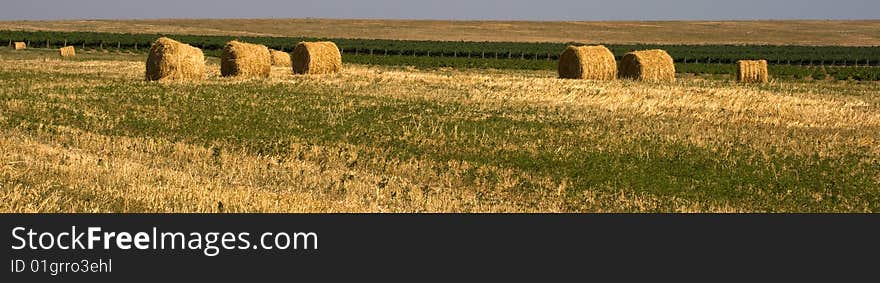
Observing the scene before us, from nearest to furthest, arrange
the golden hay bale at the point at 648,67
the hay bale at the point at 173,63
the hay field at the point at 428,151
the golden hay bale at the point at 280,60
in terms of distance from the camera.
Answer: the hay field at the point at 428,151, the hay bale at the point at 173,63, the golden hay bale at the point at 648,67, the golden hay bale at the point at 280,60

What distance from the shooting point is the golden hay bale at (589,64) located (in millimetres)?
35062

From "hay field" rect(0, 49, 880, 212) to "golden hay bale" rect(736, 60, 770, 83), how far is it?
36.7 ft

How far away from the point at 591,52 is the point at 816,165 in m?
20.7

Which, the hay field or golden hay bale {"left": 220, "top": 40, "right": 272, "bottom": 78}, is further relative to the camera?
golden hay bale {"left": 220, "top": 40, "right": 272, "bottom": 78}

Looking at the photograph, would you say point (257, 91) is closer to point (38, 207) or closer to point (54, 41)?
point (38, 207)

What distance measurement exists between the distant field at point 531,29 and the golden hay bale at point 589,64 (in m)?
79.4

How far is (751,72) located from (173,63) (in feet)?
65.5

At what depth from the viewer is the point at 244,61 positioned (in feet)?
107

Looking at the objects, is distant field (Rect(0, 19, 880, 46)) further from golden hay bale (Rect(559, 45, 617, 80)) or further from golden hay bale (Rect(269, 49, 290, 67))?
golden hay bale (Rect(559, 45, 617, 80))

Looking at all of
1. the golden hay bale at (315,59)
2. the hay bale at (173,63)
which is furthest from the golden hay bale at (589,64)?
the hay bale at (173,63)

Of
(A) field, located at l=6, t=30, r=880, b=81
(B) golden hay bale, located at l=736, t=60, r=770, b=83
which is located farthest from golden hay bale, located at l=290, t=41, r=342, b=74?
(A) field, located at l=6, t=30, r=880, b=81

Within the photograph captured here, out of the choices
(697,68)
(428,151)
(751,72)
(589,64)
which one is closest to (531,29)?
(697,68)

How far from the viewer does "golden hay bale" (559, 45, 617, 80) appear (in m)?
35.1

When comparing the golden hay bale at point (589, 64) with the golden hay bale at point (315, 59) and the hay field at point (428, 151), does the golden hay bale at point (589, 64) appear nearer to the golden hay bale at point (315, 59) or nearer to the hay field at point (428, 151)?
the golden hay bale at point (315, 59)
